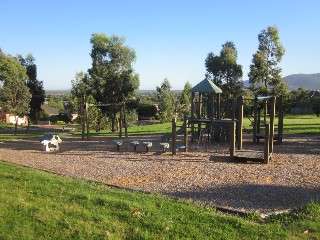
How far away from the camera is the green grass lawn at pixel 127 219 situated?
5668 mm

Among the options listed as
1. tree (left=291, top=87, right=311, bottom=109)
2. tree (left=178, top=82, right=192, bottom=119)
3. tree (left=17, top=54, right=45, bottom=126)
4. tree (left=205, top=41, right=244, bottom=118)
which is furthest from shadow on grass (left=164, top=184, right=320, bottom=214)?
tree (left=291, top=87, right=311, bottom=109)

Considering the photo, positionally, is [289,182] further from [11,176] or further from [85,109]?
[85,109]

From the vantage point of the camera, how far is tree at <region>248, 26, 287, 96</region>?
100.0 ft

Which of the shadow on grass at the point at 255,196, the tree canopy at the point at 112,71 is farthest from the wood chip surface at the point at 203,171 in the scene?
the tree canopy at the point at 112,71

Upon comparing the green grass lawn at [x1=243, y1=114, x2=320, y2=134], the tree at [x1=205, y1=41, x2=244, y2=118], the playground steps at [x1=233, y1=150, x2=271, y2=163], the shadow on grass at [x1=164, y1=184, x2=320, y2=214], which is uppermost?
the tree at [x1=205, y1=41, x2=244, y2=118]

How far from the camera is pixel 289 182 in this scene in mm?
10117

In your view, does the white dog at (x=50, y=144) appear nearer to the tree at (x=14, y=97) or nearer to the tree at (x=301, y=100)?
the tree at (x=14, y=97)

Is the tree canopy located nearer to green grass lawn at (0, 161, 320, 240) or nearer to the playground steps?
the playground steps

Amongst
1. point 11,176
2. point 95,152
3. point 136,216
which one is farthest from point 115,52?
point 136,216

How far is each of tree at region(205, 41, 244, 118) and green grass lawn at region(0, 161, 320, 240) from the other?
30.0 metres

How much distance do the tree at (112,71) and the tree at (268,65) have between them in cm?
1375

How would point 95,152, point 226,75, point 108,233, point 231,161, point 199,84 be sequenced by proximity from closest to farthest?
point 108,233, point 231,161, point 95,152, point 199,84, point 226,75

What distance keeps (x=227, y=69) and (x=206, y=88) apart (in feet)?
58.7

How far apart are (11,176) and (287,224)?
7531 mm
